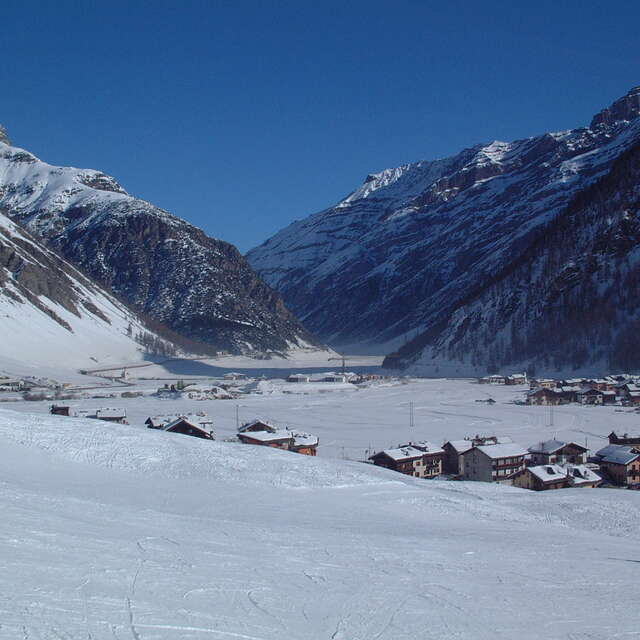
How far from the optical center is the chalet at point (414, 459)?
35094 mm

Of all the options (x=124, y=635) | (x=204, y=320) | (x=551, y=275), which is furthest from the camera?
(x=204, y=320)

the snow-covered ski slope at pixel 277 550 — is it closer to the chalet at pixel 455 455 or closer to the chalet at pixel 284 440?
the chalet at pixel 455 455

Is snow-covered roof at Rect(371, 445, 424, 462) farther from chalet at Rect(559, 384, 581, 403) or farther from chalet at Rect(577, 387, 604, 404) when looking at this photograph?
chalet at Rect(577, 387, 604, 404)

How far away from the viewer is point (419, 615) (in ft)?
32.0

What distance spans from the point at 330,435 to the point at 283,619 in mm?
38638

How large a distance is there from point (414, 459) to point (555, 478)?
24.2 feet

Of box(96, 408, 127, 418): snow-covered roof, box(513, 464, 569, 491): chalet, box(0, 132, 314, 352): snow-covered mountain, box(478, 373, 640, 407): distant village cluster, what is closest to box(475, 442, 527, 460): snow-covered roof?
box(513, 464, 569, 491): chalet

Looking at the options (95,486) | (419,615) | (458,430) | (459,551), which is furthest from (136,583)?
(458,430)

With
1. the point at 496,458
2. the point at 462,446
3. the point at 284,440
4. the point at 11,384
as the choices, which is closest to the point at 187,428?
the point at 284,440

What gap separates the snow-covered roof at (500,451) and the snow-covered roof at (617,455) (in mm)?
3887

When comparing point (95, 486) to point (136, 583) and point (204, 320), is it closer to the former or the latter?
point (136, 583)

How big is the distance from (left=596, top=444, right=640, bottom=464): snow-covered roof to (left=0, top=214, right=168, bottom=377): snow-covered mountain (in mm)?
77267

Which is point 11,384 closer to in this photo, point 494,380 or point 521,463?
point 494,380

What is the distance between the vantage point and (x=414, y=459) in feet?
118
